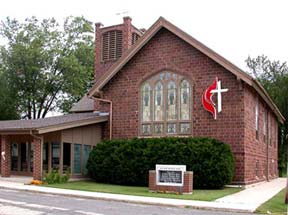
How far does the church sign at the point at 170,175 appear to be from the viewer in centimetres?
1906

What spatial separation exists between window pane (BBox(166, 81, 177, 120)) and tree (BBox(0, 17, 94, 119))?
87.3ft

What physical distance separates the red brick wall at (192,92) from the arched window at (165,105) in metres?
0.35

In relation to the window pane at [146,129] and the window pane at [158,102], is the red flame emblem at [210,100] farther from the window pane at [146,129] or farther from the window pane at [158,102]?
the window pane at [146,129]

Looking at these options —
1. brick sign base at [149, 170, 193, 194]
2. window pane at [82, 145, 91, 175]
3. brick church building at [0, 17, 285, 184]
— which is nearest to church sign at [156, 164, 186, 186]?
brick sign base at [149, 170, 193, 194]

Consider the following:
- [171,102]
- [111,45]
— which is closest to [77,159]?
[171,102]

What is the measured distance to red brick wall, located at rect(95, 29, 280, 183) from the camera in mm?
22672

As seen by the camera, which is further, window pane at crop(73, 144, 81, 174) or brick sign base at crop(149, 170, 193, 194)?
window pane at crop(73, 144, 81, 174)

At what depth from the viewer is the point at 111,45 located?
3061 cm

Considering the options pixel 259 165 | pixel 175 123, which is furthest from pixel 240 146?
pixel 259 165

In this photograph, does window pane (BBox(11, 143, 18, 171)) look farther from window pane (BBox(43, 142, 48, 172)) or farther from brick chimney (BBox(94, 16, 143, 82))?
brick chimney (BBox(94, 16, 143, 82))

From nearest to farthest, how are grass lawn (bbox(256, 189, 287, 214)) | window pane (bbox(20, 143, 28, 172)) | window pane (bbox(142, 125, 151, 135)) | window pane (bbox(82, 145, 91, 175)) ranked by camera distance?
grass lawn (bbox(256, 189, 287, 214)) < window pane (bbox(142, 125, 151, 135)) < window pane (bbox(82, 145, 91, 175)) < window pane (bbox(20, 143, 28, 172))

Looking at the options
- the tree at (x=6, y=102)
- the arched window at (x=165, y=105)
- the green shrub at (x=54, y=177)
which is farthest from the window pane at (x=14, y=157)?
the tree at (x=6, y=102)

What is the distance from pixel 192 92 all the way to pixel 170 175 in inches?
240

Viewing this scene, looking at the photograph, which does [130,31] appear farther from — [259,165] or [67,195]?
[67,195]
